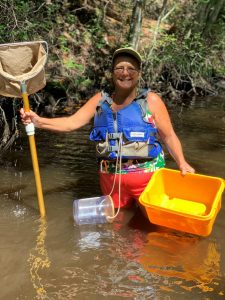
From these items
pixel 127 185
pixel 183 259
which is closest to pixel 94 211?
pixel 127 185

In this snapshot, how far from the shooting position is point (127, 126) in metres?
4.02

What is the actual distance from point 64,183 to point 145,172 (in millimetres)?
1516

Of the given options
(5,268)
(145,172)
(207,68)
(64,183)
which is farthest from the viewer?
(207,68)

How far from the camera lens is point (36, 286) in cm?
313

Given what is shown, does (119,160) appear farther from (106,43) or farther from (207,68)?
(207,68)

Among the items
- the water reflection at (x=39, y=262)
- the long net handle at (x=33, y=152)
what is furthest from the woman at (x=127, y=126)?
the water reflection at (x=39, y=262)

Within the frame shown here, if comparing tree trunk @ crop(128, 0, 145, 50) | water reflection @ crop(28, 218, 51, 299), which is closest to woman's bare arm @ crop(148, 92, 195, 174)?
water reflection @ crop(28, 218, 51, 299)

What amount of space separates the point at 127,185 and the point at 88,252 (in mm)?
847

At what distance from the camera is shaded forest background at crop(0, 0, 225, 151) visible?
9602mm

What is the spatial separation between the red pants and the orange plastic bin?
13cm

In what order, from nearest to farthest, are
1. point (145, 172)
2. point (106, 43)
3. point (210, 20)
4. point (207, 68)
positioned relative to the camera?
point (145, 172)
point (106, 43)
point (207, 68)
point (210, 20)

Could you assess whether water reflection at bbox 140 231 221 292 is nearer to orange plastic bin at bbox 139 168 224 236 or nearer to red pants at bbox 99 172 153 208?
orange plastic bin at bbox 139 168 224 236

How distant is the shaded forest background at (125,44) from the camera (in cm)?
960

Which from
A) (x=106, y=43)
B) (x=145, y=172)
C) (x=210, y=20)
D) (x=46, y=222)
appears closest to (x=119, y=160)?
(x=145, y=172)
